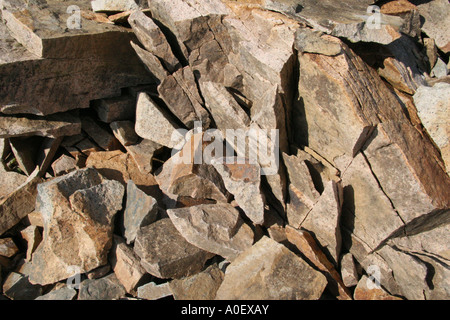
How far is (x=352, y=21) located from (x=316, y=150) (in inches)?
60.4

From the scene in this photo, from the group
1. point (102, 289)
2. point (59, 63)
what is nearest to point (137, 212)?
point (102, 289)

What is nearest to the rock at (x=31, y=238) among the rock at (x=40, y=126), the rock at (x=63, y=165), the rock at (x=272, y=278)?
the rock at (x=63, y=165)

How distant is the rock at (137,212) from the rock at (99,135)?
1144 mm

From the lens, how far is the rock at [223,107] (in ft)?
15.5

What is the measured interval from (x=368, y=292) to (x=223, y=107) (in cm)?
257

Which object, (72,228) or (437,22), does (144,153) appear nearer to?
(72,228)

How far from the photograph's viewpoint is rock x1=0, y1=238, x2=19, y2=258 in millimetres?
4656

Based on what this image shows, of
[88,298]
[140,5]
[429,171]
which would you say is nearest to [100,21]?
[140,5]

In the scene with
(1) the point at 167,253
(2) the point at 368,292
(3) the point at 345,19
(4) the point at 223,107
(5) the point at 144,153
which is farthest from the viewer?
(5) the point at 144,153

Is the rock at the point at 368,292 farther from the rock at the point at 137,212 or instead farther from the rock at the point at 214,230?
the rock at the point at 137,212

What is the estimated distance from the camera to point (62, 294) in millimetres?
→ 4125

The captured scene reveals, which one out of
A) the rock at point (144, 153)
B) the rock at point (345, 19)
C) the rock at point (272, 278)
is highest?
the rock at point (345, 19)

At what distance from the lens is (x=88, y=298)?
4.05 m

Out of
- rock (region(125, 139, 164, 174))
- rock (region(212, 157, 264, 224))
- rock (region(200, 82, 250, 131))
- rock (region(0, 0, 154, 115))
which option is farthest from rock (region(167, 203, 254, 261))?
rock (region(0, 0, 154, 115))
